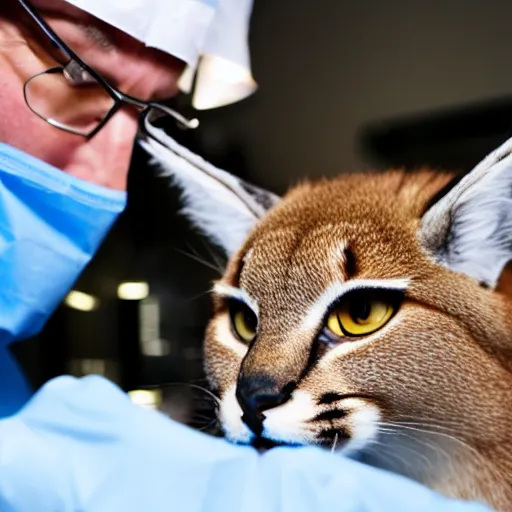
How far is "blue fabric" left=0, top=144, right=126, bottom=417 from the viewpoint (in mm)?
860

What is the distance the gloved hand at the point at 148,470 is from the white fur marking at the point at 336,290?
0.13 m

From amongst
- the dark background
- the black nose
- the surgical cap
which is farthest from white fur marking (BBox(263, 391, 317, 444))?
the surgical cap

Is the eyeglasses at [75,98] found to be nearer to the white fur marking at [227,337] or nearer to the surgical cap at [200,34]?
the surgical cap at [200,34]

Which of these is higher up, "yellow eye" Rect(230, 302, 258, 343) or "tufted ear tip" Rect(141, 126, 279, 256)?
"tufted ear tip" Rect(141, 126, 279, 256)

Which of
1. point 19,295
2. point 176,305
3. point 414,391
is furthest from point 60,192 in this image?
point 414,391

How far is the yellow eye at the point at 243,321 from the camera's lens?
81cm

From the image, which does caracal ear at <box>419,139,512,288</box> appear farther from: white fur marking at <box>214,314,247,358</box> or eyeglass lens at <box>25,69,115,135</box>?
eyeglass lens at <box>25,69,115,135</box>

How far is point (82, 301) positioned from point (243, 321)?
37 centimetres

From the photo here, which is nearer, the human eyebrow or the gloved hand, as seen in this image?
the gloved hand

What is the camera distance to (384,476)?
25.4 inches

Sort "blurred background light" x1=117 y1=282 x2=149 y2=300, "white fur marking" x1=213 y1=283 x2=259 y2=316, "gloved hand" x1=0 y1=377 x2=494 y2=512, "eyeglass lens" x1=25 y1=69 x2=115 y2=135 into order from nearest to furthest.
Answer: "gloved hand" x1=0 y1=377 x2=494 y2=512, "white fur marking" x1=213 y1=283 x2=259 y2=316, "eyeglass lens" x1=25 y1=69 x2=115 y2=135, "blurred background light" x1=117 y1=282 x2=149 y2=300

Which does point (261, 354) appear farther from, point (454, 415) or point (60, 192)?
point (60, 192)

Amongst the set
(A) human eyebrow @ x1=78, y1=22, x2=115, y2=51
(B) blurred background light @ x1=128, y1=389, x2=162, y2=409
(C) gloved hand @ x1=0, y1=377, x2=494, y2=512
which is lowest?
(B) blurred background light @ x1=128, y1=389, x2=162, y2=409

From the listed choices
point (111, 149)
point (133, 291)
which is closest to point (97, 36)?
point (111, 149)
